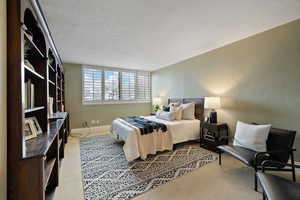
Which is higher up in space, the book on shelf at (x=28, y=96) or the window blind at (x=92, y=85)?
the window blind at (x=92, y=85)

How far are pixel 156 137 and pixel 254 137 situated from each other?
67.8 inches

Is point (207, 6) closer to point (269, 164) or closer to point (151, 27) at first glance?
point (151, 27)

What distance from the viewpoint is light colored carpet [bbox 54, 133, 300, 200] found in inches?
65.3

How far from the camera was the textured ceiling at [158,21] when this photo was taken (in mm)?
1787

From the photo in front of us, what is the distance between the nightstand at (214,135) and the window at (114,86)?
3.32 m

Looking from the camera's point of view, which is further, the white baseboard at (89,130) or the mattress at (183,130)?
the white baseboard at (89,130)

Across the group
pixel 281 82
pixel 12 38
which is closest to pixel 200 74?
pixel 281 82

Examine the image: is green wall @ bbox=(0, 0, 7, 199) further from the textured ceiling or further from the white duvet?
the white duvet

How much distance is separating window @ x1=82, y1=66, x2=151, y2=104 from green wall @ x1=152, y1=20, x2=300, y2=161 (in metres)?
2.66

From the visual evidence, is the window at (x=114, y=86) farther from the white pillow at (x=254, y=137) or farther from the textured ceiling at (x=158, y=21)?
the white pillow at (x=254, y=137)

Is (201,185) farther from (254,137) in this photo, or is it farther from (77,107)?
(77,107)

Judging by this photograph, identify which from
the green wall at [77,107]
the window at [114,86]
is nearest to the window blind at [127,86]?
the window at [114,86]

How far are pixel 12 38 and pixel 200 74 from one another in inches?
151

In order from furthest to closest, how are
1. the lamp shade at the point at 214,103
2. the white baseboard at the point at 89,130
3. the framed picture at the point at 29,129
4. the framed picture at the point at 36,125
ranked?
the white baseboard at the point at 89,130
the lamp shade at the point at 214,103
the framed picture at the point at 36,125
the framed picture at the point at 29,129
